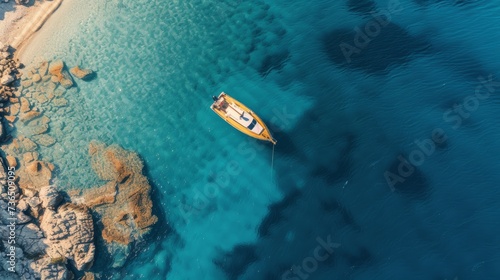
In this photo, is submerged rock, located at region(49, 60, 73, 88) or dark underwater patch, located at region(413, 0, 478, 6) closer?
submerged rock, located at region(49, 60, 73, 88)

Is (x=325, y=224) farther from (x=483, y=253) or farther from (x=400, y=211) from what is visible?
(x=483, y=253)

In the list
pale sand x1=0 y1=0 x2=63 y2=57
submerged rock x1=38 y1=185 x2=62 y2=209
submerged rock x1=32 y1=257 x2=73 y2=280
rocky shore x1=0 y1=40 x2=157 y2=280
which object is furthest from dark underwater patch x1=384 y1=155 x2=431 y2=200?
pale sand x1=0 y1=0 x2=63 y2=57

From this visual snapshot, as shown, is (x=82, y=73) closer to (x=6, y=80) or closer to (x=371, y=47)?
(x=6, y=80)

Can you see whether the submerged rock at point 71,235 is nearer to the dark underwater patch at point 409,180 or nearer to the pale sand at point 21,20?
the pale sand at point 21,20

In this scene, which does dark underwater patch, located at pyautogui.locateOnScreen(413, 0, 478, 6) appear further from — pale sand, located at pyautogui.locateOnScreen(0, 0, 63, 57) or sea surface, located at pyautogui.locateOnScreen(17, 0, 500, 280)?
pale sand, located at pyautogui.locateOnScreen(0, 0, 63, 57)

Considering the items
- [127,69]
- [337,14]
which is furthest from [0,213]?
[337,14]
